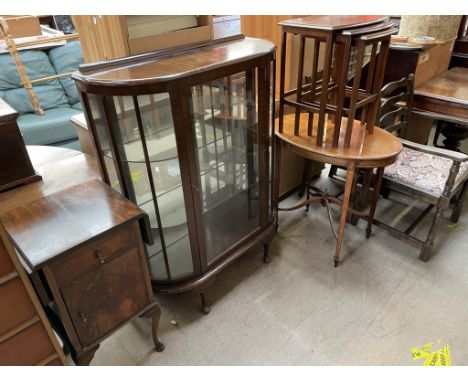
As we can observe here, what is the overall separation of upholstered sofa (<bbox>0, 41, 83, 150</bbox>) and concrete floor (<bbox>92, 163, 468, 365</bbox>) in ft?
5.32

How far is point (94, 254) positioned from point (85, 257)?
28 millimetres

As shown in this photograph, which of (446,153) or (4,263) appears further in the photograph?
(446,153)

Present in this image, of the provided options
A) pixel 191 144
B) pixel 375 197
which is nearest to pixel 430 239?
pixel 375 197

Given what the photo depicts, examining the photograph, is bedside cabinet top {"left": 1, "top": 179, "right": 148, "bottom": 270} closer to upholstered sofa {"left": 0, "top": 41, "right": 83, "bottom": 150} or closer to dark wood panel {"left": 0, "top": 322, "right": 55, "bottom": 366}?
dark wood panel {"left": 0, "top": 322, "right": 55, "bottom": 366}

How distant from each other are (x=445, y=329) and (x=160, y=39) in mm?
1715

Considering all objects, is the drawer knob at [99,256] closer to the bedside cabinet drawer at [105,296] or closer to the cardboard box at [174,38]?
the bedside cabinet drawer at [105,296]

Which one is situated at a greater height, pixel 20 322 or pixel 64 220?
pixel 64 220

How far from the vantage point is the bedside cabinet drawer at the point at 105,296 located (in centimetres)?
111

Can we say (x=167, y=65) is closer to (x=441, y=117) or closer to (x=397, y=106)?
(x=397, y=106)

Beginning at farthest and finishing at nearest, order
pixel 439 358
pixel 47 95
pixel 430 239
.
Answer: pixel 47 95, pixel 430 239, pixel 439 358

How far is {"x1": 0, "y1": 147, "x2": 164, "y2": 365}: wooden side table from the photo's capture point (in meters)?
1.02

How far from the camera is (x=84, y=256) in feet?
3.50

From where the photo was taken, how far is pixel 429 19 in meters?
2.23

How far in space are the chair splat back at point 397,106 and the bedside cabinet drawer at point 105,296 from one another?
1.48 meters
